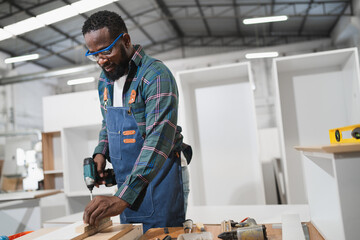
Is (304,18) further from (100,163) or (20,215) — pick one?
(100,163)

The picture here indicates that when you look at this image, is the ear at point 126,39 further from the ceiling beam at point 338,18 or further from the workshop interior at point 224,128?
the ceiling beam at point 338,18

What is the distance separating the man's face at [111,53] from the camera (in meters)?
1.37

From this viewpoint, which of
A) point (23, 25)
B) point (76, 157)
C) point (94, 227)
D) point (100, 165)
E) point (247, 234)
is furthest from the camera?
point (23, 25)

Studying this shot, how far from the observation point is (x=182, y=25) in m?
12.3

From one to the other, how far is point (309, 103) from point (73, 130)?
3006 mm

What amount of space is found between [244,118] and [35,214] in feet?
8.93

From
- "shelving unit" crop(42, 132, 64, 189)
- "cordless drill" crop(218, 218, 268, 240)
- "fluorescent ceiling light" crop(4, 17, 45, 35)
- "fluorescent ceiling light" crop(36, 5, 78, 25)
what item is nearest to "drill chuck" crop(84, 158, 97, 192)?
"cordless drill" crop(218, 218, 268, 240)

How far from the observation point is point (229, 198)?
13.0 feet

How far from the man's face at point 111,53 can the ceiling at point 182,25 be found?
625 cm

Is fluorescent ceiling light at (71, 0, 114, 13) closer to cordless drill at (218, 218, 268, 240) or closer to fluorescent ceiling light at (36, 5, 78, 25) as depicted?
fluorescent ceiling light at (36, 5, 78, 25)

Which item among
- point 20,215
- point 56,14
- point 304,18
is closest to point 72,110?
point 20,215

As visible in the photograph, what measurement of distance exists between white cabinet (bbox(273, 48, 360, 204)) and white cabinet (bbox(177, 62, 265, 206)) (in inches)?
16.6

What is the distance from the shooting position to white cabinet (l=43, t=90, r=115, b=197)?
157 inches

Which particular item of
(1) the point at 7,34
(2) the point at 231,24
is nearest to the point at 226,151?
(1) the point at 7,34
